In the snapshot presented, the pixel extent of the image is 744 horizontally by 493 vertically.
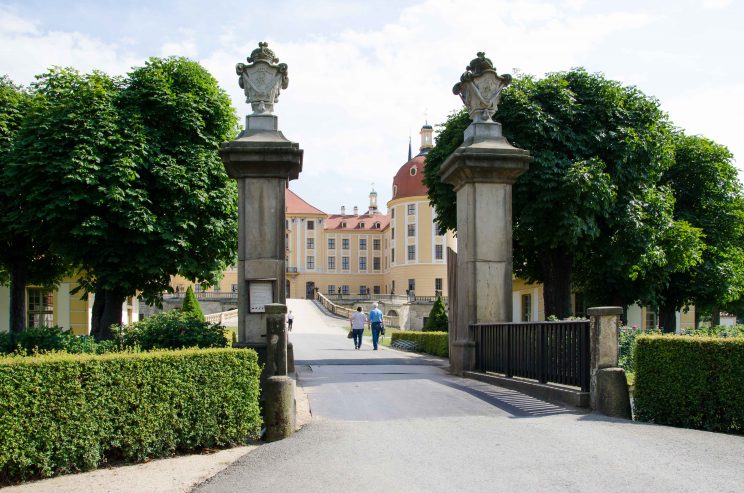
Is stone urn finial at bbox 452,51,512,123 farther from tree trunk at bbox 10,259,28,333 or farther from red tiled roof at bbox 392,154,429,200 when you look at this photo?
red tiled roof at bbox 392,154,429,200

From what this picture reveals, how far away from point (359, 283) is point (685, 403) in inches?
3566

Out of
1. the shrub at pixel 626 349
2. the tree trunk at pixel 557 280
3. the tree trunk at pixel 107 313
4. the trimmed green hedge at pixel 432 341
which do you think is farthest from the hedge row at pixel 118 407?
the tree trunk at pixel 557 280

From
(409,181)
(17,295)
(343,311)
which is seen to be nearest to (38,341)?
(17,295)

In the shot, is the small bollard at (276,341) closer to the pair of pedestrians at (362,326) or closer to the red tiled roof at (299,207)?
the pair of pedestrians at (362,326)

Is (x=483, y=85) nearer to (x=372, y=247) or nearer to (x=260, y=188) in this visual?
(x=260, y=188)

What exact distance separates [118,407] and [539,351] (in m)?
6.05

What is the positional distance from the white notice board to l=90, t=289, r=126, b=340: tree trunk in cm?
1078

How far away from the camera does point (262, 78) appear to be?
38.9 feet

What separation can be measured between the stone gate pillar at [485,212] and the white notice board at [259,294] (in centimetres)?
393

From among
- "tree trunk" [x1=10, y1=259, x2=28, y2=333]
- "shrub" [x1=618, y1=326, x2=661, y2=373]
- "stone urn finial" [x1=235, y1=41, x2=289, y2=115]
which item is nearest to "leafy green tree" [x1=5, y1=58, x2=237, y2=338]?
"tree trunk" [x1=10, y1=259, x2=28, y2=333]

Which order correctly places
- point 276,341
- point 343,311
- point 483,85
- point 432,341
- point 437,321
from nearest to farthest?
point 276,341 < point 483,85 < point 432,341 < point 437,321 < point 343,311

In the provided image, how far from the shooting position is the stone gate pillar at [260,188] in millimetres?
11547

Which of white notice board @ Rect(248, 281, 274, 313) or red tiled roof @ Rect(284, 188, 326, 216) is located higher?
red tiled roof @ Rect(284, 188, 326, 216)

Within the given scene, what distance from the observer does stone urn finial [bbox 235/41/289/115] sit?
38.5ft
